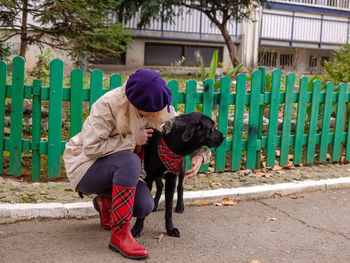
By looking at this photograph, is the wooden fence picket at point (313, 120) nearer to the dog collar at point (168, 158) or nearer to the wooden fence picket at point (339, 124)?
the wooden fence picket at point (339, 124)

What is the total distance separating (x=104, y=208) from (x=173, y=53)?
1605 cm

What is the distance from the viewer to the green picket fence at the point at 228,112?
479cm

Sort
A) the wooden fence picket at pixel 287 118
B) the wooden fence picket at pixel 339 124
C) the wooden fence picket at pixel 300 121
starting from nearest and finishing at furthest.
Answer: the wooden fence picket at pixel 287 118 < the wooden fence picket at pixel 300 121 < the wooden fence picket at pixel 339 124

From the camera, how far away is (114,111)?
10.6ft

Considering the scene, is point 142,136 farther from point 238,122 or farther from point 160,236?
point 238,122

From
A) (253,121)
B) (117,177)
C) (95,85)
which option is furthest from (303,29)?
(117,177)

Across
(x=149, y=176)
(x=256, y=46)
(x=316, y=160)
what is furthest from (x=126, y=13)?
(x=149, y=176)

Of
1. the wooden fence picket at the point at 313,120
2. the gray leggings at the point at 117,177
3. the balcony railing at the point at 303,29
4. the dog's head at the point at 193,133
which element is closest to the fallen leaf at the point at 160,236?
the gray leggings at the point at 117,177

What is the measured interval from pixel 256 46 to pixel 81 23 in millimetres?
A: 14616

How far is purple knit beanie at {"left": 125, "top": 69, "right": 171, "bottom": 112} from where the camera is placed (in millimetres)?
3059

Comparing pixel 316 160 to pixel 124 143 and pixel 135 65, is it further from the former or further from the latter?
pixel 135 65

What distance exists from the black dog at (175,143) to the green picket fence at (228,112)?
156 centimetres

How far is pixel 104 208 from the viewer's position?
12.0 feet

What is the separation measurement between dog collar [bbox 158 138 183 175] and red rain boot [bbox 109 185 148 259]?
1.40ft
